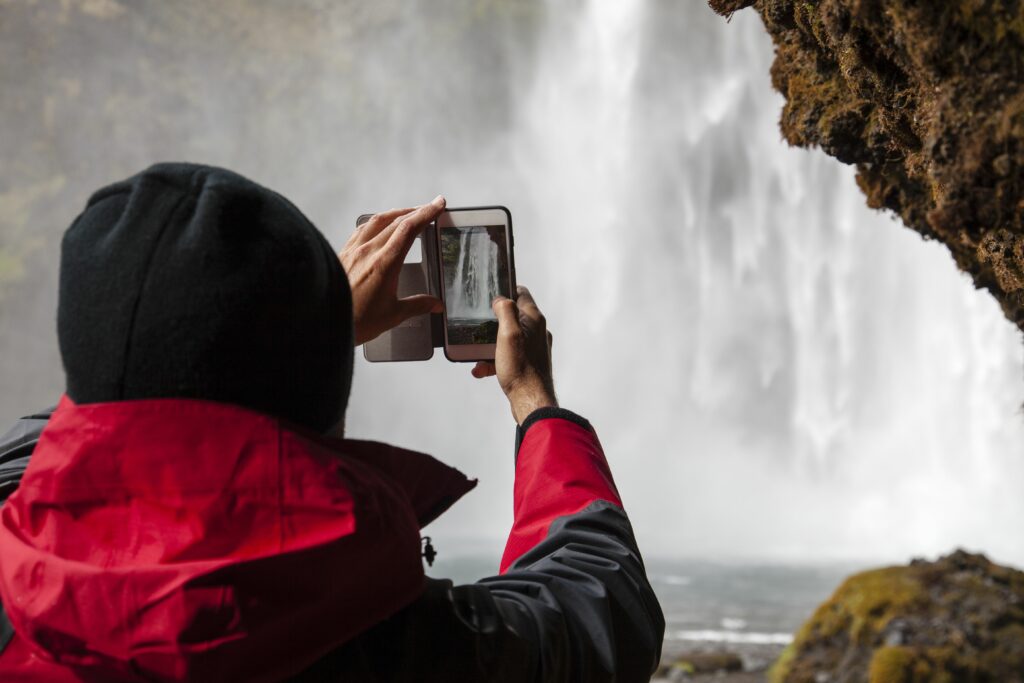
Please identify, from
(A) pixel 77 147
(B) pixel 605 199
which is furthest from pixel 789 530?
(A) pixel 77 147

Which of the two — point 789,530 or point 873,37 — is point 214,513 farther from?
point 789,530

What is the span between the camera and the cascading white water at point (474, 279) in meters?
1.88

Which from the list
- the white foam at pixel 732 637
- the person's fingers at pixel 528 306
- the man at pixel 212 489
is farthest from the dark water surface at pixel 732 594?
the man at pixel 212 489

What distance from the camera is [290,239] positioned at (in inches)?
42.0

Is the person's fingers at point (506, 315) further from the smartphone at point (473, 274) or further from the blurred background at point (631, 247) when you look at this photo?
the blurred background at point (631, 247)

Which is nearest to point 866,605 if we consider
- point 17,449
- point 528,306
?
point 528,306

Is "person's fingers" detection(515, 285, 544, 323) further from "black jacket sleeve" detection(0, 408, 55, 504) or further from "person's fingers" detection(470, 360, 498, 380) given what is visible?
"black jacket sleeve" detection(0, 408, 55, 504)

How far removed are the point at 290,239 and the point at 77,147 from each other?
4451cm

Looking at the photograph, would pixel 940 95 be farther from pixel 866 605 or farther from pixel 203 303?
pixel 866 605

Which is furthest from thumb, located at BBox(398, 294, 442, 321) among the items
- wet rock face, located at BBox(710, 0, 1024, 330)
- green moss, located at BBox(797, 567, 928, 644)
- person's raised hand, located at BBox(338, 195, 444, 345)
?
green moss, located at BBox(797, 567, 928, 644)

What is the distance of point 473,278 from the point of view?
1.89 meters

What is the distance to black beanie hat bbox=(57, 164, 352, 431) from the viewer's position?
3.33 feet

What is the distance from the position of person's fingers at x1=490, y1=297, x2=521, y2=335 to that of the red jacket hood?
0.66 meters

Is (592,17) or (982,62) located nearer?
(982,62)
